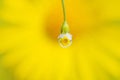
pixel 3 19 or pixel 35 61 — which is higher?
pixel 3 19

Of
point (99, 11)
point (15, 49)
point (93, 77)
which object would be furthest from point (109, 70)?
point (15, 49)

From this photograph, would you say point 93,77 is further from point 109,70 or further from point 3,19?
point 3,19

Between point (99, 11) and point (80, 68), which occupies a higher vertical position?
point (99, 11)

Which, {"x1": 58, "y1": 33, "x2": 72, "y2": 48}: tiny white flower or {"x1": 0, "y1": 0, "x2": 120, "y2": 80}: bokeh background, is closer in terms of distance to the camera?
{"x1": 58, "y1": 33, "x2": 72, "y2": 48}: tiny white flower

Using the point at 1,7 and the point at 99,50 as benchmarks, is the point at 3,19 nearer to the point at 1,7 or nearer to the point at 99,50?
the point at 1,7

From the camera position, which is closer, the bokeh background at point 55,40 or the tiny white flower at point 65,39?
the tiny white flower at point 65,39

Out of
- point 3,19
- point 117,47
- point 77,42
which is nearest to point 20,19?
point 3,19
